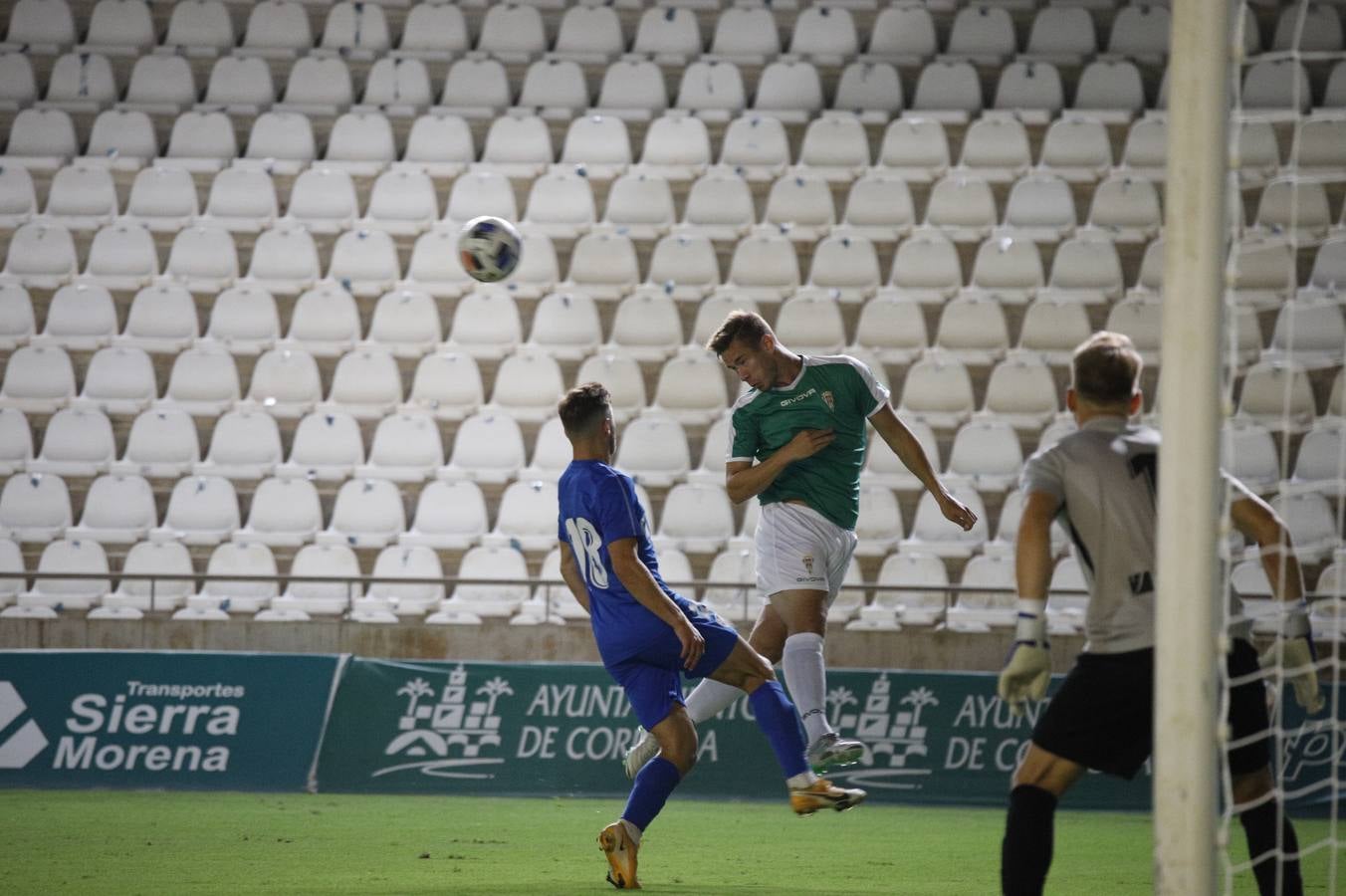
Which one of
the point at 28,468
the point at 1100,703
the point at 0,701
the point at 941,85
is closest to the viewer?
the point at 1100,703

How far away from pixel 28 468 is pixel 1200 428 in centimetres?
1145

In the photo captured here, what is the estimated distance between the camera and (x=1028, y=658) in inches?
165

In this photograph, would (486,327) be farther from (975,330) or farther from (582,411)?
(582,411)

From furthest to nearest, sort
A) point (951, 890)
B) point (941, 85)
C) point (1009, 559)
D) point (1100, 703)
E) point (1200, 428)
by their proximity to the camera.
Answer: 1. point (941, 85)
2. point (1009, 559)
3. point (951, 890)
4. point (1100, 703)
5. point (1200, 428)

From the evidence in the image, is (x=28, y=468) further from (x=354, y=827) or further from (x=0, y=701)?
(x=354, y=827)

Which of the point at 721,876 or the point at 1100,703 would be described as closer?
the point at 1100,703

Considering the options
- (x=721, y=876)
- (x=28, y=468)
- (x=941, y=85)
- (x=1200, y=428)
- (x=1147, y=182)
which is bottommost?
(x=721, y=876)

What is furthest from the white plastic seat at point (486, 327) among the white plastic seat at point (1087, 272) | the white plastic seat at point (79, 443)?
the white plastic seat at point (1087, 272)

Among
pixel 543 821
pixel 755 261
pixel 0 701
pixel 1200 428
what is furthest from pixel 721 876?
pixel 755 261

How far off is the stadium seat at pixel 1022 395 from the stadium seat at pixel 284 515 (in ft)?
17.9

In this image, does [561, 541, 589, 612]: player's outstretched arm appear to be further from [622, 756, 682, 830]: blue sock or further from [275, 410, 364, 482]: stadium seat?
[275, 410, 364, 482]: stadium seat

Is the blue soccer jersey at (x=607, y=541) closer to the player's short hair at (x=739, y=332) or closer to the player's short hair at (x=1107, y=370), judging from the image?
the player's short hair at (x=739, y=332)

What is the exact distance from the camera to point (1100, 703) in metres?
4.31

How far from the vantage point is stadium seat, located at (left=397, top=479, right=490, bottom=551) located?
41.5ft
